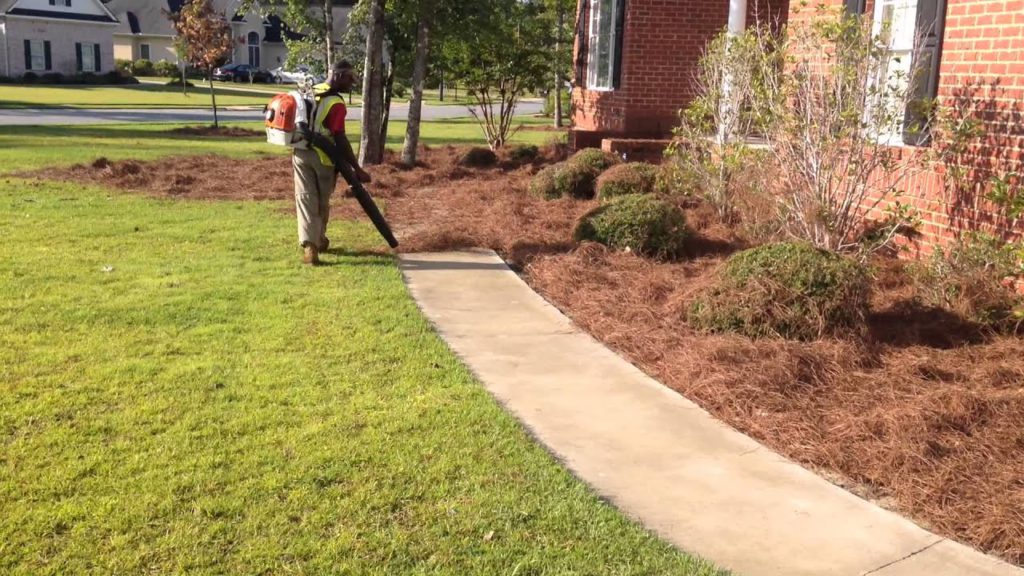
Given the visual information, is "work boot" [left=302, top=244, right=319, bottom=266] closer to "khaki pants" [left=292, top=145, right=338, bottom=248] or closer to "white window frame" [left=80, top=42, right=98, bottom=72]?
"khaki pants" [left=292, top=145, right=338, bottom=248]

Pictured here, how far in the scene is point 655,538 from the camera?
150 inches

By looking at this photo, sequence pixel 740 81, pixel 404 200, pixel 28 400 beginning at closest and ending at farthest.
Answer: pixel 28 400 → pixel 740 81 → pixel 404 200

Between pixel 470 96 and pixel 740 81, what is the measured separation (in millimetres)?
11152

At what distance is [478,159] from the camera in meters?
17.5

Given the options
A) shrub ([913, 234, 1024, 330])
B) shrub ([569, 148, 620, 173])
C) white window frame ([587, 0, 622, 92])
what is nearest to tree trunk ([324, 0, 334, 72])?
white window frame ([587, 0, 622, 92])

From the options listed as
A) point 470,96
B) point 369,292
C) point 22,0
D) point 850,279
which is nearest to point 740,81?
point 850,279

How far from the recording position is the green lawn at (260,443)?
3.65m

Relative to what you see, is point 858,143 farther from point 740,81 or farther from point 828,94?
point 740,81

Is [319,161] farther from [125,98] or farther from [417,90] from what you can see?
[125,98]

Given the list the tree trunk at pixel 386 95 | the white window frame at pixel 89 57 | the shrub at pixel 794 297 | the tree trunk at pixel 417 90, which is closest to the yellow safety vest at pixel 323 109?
the shrub at pixel 794 297

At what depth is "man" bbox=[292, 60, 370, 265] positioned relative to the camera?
28.5ft

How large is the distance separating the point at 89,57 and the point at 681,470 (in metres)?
64.1

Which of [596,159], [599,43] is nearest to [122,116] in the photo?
[599,43]

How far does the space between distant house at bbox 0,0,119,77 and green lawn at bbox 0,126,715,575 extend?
56039mm
